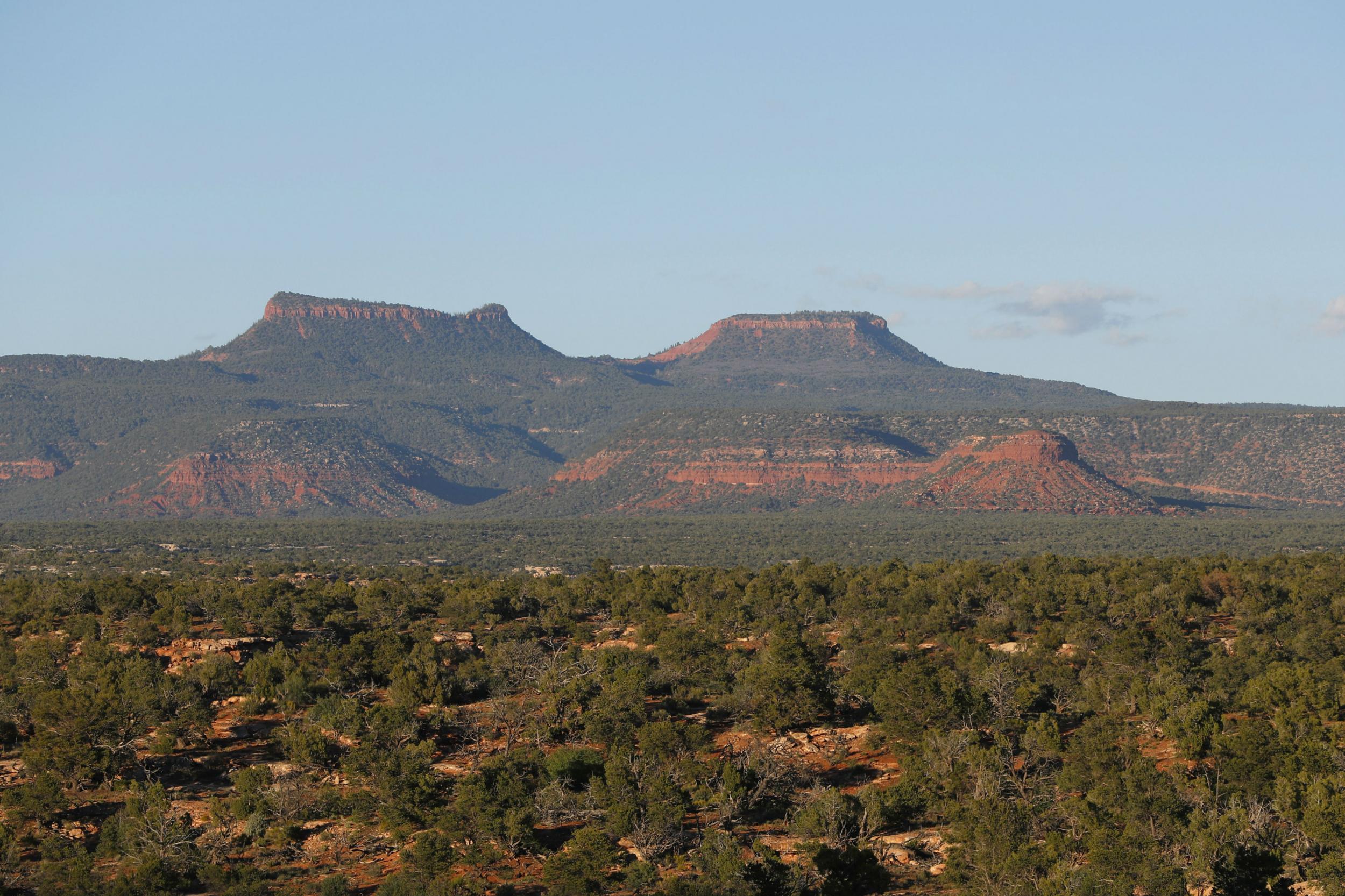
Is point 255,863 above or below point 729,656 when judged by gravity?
below

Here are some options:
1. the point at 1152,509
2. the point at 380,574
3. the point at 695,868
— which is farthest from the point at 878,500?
the point at 695,868

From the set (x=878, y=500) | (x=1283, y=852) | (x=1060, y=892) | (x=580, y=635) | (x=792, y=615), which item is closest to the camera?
(x=1060, y=892)

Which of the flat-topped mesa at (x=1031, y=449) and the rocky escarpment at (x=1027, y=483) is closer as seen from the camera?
the rocky escarpment at (x=1027, y=483)

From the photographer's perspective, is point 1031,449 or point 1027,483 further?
point 1031,449

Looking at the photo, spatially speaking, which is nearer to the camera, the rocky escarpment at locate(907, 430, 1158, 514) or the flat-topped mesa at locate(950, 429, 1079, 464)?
the rocky escarpment at locate(907, 430, 1158, 514)

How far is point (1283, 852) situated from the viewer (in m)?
36.2

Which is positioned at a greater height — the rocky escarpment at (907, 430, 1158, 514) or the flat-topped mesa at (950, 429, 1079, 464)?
the flat-topped mesa at (950, 429, 1079, 464)

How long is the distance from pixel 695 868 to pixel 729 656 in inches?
676

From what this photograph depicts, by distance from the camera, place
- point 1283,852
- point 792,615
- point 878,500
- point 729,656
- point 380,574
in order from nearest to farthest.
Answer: point 1283,852, point 729,656, point 792,615, point 380,574, point 878,500

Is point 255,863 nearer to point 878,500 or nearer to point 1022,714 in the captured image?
point 1022,714

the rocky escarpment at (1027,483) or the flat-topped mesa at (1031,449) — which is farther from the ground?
the flat-topped mesa at (1031,449)

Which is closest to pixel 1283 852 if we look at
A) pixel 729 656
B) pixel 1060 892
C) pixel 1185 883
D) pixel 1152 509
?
pixel 1185 883

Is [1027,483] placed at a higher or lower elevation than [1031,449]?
lower

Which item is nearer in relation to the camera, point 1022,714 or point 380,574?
point 1022,714
